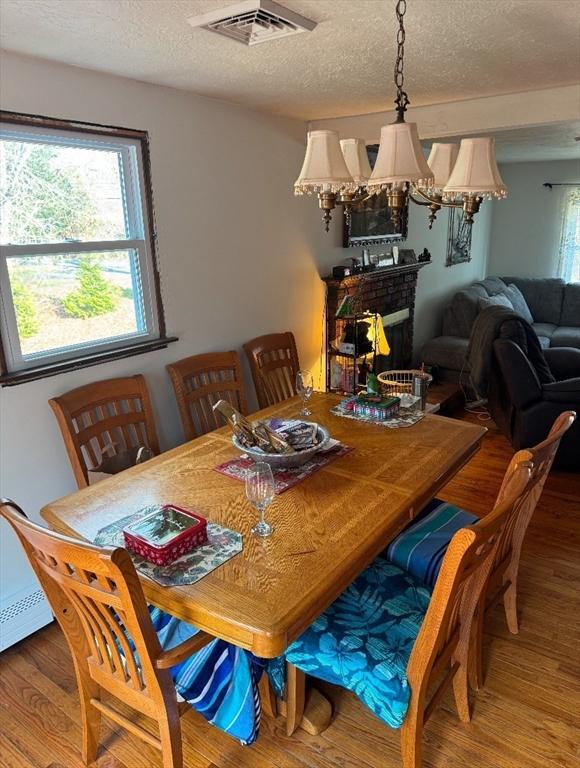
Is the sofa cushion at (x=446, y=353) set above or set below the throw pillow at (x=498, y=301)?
below

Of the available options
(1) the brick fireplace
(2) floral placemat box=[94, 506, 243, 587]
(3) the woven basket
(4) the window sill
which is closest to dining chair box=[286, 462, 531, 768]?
(2) floral placemat box=[94, 506, 243, 587]

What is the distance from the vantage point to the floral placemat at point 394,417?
2.35 metres

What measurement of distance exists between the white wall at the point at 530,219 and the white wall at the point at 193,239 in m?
4.05

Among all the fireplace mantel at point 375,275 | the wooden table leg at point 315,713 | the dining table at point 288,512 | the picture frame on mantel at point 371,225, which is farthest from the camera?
the picture frame on mantel at point 371,225

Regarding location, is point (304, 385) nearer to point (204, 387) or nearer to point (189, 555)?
point (204, 387)

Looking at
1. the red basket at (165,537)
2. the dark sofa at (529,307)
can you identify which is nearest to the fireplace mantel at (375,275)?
the dark sofa at (529,307)

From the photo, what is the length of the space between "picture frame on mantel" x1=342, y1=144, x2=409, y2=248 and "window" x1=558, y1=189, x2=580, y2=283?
292 centimetres

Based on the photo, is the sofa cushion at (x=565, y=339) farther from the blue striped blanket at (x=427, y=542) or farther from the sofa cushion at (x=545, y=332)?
the blue striped blanket at (x=427, y=542)

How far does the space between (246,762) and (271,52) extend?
2.47 meters

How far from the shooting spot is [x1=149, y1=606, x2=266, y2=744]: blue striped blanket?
150cm

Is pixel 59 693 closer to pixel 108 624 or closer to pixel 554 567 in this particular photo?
pixel 108 624

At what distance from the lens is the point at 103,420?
7.72 ft

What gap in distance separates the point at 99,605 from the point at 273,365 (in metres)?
2.09

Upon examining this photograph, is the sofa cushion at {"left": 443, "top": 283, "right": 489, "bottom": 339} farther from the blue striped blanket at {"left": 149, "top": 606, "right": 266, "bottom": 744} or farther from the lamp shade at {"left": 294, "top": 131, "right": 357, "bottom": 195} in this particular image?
the blue striped blanket at {"left": 149, "top": 606, "right": 266, "bottom": 744}
